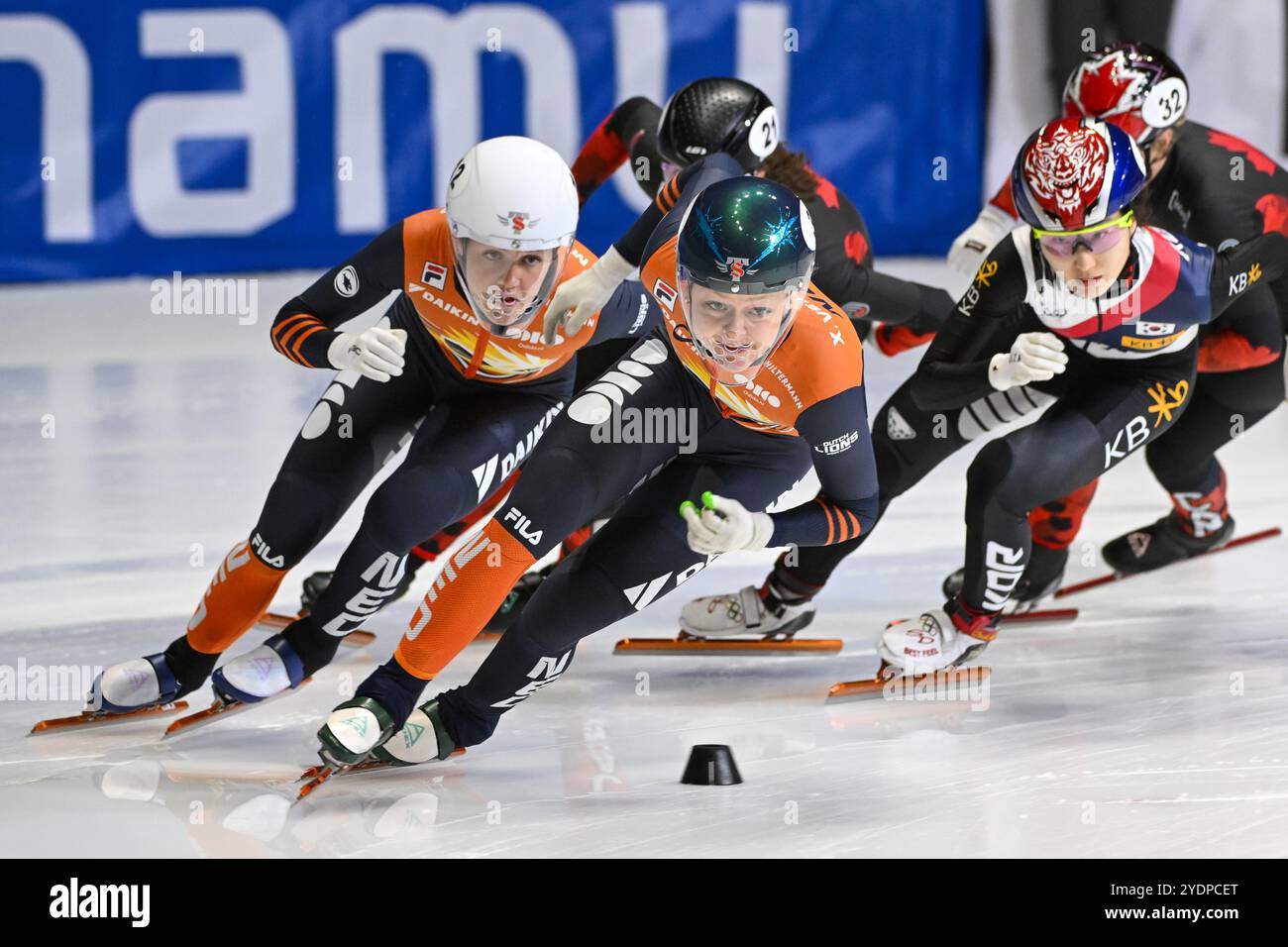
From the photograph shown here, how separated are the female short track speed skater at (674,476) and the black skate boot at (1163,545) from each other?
2.31 meters

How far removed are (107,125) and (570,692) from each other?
262 inches

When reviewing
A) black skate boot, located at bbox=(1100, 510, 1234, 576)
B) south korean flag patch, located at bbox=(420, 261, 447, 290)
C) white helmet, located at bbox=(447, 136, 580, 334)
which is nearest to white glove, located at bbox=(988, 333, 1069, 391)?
white helmet, located at bbox=(447, 136, 580, 334)

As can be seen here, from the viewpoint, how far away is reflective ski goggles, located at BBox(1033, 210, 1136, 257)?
480 centimetres

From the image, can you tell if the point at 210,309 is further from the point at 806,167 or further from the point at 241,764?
the point at 241,764

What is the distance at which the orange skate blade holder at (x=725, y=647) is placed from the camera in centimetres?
568

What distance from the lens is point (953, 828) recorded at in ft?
13.7

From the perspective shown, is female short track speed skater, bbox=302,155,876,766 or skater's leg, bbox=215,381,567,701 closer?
female short track speed skater, bbox=302,155,876,766

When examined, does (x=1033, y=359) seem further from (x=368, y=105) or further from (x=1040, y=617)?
(x=368, y=105)

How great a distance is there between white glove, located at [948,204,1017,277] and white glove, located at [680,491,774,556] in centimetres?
187

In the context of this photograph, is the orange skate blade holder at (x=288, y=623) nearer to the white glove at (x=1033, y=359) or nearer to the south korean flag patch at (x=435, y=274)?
the south korean flag patch at (x=435, y=274)

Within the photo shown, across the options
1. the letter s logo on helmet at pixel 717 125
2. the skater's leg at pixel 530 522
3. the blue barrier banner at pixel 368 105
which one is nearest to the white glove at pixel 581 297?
the skater's leg at pixel 530 522

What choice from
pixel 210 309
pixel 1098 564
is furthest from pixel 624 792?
pixel 210 309

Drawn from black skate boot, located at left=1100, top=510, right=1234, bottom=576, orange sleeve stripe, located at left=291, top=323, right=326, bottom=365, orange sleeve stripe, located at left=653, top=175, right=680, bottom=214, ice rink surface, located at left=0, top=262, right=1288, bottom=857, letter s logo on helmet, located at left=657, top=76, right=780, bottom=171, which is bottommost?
ice rink surface, located at left=0, top=262, right=1288, bottom=857

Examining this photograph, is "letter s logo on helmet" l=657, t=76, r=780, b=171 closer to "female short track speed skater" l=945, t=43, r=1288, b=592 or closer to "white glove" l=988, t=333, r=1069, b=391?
"female short track speed skater" l=945, t=43, r=1288, b=592
